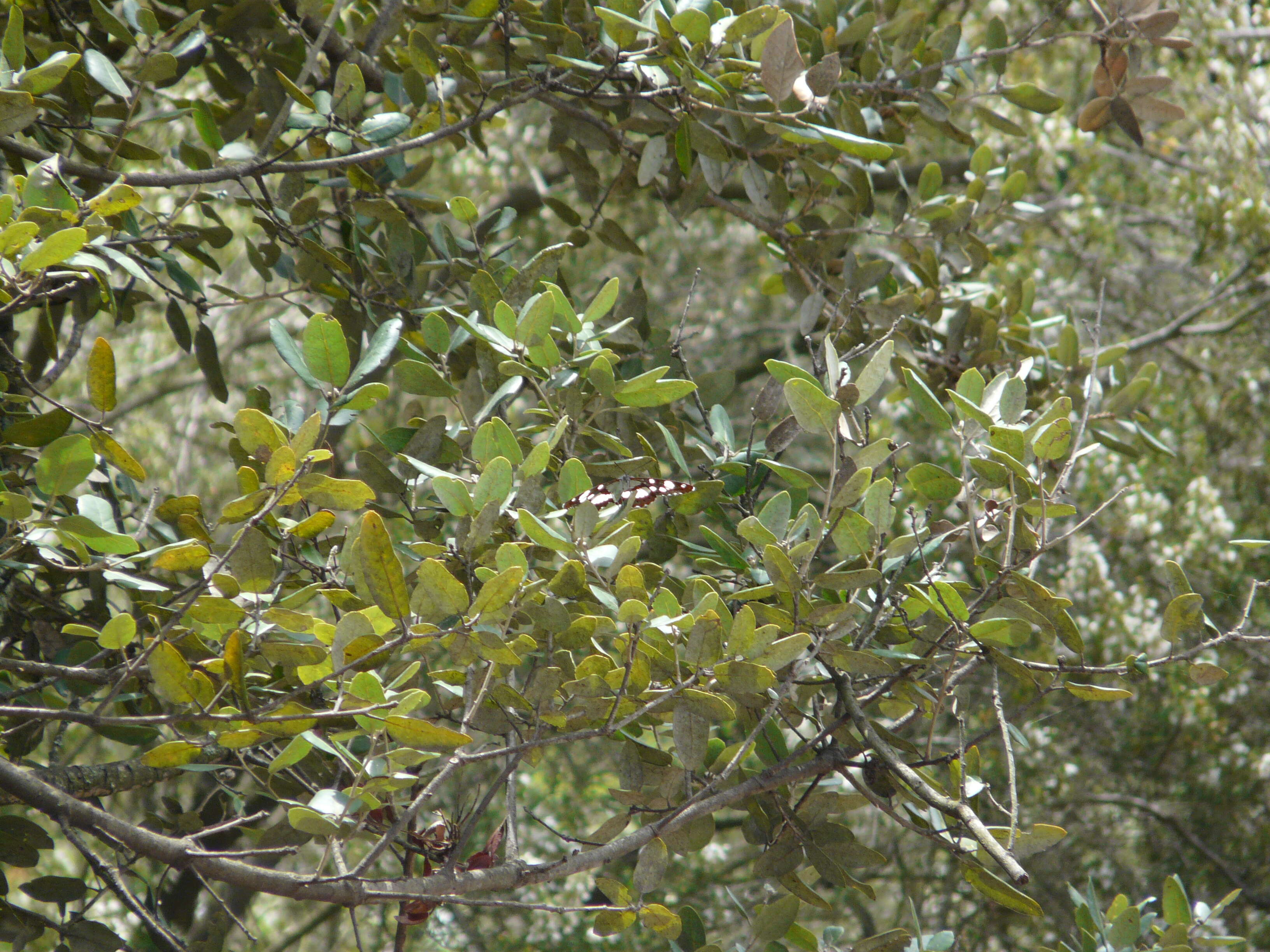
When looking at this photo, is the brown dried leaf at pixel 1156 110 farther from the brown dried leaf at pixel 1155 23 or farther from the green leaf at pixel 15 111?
the green leaf at pixel 15 111

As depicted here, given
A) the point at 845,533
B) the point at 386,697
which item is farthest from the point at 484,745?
the point at 845,533

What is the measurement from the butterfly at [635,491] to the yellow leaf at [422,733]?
30 cm

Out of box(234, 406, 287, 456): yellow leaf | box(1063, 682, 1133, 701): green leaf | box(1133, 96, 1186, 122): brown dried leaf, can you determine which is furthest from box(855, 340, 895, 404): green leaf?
box(1133, 96, 1186, 122): brown dried leaf

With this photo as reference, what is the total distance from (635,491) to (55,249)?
0.62 metres

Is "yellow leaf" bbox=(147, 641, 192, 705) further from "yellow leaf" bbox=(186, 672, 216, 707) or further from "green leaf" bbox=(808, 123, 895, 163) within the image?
"green leaf" bbox=(808, 123, 895, 163)

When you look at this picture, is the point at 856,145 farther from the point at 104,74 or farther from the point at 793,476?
the point at 104,74

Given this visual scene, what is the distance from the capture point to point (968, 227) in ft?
6.00

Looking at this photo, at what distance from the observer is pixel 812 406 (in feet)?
3.31

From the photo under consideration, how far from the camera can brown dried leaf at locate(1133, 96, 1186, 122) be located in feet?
5.31

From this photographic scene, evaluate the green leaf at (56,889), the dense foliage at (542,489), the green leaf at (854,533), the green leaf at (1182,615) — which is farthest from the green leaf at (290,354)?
the green leaf at (1182,615)

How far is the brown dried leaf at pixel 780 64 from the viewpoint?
1.21 m

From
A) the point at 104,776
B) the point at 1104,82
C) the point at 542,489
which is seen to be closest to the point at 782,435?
the point at 542,489

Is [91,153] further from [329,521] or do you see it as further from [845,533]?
[845,533]

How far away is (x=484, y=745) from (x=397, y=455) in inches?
13.0
